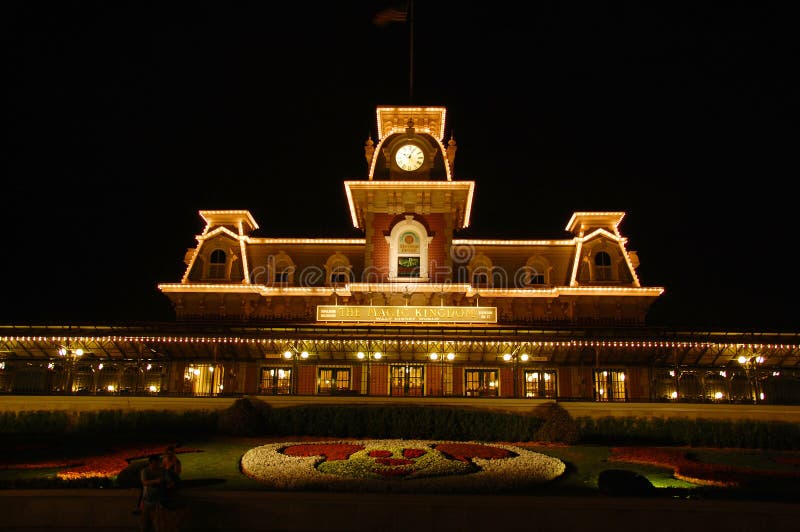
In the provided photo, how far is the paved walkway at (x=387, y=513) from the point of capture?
10781mm

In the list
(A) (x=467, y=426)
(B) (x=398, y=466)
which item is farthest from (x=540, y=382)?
(B) (x=398, y=466)

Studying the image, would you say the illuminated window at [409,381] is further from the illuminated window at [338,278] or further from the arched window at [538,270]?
the arched window at [538,270]

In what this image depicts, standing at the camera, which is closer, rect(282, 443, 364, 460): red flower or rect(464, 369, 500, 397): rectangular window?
rect(282, 443, 364, 460): red flower

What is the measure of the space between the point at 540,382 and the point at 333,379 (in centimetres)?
1099

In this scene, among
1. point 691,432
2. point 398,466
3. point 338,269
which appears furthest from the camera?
point 338,269

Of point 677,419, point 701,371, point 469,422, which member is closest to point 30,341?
point 469,422

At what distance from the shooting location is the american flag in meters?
32.3

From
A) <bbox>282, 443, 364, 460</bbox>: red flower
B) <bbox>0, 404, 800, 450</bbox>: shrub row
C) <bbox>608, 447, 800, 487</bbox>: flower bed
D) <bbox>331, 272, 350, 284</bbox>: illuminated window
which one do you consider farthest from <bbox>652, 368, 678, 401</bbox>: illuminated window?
<bbox>282, 443, 364, 460</bbox>: red flower

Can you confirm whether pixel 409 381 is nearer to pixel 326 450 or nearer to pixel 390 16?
pixel 326 450

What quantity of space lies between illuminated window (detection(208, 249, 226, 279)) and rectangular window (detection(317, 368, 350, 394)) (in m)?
9.04

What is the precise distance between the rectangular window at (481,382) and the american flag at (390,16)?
1868 cm

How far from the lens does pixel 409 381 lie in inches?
1271

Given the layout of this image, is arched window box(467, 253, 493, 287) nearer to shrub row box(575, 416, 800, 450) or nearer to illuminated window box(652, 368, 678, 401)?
illuminated window box(652, 368, 678, 401)

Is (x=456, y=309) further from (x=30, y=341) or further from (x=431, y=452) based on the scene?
(x=30, y=341)
